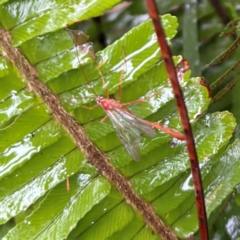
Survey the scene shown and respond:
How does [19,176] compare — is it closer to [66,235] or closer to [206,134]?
[66,235]

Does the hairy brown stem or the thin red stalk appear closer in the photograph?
the thin red stalk

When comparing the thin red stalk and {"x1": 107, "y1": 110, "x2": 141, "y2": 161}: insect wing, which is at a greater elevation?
the thin red stalk

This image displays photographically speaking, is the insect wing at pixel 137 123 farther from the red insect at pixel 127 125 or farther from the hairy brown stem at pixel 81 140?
the hairy brown stem at pixel 81 140

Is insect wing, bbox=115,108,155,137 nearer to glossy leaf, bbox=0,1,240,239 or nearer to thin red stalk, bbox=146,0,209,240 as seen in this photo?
glossy leaf, bbox=0,1,240,239

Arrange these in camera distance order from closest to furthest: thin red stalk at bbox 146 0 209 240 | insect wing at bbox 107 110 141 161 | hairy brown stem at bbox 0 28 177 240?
1. thin red stalk at bbox 146 0 209 240
2. hairy brown stem at bbox 0 28 177 240
3. insect wing at bbox 107 110 141 161

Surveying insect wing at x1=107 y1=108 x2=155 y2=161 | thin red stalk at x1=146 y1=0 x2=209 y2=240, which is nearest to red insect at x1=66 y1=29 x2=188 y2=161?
insect wing at x1=107 y1=108 x2=155 y2=161

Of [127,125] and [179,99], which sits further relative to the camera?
[127,125]

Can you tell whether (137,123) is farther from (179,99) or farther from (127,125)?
(179,99)

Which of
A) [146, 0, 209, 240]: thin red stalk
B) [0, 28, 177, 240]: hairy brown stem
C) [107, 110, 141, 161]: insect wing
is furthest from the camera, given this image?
[107, 110, 141, 161]: insect wing

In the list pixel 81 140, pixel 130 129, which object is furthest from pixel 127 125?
pixel 81 140
